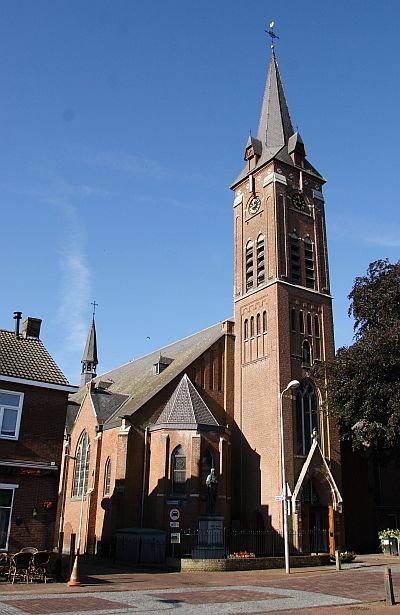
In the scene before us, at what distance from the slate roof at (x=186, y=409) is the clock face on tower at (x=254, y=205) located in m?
13.4

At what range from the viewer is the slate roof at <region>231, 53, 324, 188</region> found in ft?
138

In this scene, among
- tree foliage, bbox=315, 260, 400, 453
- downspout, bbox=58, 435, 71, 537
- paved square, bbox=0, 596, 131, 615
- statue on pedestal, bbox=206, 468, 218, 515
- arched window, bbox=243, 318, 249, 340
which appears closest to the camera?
paved square, bbox=0, 596, 131, 615

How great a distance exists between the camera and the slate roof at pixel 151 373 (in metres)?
37.2

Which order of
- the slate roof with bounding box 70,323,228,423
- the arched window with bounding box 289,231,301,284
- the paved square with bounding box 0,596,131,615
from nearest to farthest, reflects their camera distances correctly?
the paved square with bounding box 0,596,131,615 → the slate roof with bounding box 70,323,228,423 → the arched window with bounding box 289,231,301,284

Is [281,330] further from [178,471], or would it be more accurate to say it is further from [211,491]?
[211,491]

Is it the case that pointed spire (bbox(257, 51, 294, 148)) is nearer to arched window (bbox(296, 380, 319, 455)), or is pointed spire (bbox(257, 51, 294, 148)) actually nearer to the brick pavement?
arched window (bbox(296, 380, 319, 455))

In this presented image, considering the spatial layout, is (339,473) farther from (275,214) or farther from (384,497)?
(275,214)

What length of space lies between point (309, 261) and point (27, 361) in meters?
23.5

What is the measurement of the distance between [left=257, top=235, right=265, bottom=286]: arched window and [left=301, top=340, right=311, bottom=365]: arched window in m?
5.11

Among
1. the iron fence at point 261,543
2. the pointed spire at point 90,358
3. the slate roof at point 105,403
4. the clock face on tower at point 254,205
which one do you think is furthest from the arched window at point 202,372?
the pointed spire at point 90,358

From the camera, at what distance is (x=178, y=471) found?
3222 cm

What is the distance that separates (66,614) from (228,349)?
90.2 feet

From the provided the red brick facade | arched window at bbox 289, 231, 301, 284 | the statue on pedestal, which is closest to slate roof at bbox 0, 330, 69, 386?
the red brick facade

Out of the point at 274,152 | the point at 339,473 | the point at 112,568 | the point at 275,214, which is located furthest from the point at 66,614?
the point at 274,152
